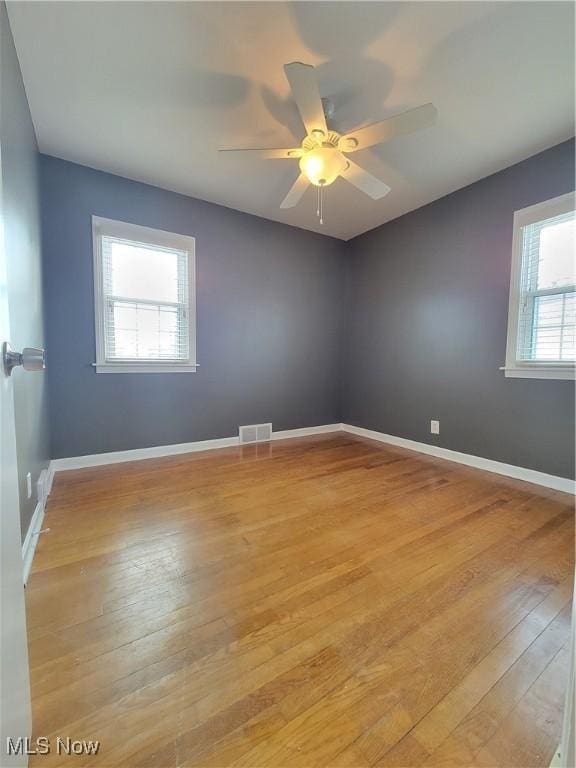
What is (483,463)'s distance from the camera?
2.96 meters

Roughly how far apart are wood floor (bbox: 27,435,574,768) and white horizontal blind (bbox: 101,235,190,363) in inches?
57.0

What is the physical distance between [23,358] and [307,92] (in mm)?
1777

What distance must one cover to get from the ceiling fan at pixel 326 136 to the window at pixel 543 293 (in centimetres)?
141

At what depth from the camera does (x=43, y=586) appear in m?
1.37

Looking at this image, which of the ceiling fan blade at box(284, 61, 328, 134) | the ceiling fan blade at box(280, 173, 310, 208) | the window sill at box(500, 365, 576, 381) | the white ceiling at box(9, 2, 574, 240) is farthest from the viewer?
the window sill at box(500, 365, 576, 381)

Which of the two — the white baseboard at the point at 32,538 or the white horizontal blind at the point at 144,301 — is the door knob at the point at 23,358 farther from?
the white horizontal blind at the point at 144,301

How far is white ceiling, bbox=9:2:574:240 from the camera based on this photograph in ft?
5.12

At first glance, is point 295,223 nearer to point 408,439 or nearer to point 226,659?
point 408,439

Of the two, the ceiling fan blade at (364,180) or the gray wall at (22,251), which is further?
the ceiling fan blade at (364,180)

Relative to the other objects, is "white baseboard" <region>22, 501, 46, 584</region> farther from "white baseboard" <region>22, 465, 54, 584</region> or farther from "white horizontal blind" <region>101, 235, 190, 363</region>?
"white horizontal blind" <region>101, 235, 190, 363</region>

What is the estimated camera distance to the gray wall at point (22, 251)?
1477 mm

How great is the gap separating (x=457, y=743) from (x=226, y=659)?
0.68 meters

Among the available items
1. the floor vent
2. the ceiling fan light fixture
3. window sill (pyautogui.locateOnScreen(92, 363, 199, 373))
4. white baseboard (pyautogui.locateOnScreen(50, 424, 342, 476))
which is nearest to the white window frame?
window sill (pyautogui.locateOnScreen(92, 363, 199, 373))

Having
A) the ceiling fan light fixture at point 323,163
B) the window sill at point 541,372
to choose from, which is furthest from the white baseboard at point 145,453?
the ceiling fan light fixture at point 323,163
